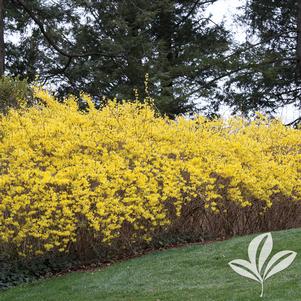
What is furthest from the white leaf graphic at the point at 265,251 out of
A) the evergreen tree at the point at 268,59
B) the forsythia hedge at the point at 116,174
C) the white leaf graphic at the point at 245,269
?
the evergreen tree at the point at 268,59

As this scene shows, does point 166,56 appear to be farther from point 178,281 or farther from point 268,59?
point 178,281

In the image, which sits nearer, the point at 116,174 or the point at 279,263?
the point at 279,263

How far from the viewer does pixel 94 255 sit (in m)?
7.79

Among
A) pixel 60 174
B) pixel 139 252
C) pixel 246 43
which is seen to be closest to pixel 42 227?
pixel 60 174

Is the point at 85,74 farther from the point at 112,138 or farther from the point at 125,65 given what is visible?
the point at 112,138

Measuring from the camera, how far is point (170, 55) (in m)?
20.2

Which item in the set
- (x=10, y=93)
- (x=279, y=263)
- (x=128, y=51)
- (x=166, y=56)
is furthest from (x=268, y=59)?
(x=279, y=263)

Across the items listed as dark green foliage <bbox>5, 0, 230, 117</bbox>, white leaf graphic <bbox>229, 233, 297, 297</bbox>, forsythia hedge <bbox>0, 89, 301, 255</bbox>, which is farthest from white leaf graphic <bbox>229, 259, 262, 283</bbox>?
dark green foliage <bbox>5, 0, 230, 117</bbox>

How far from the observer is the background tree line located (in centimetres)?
1695

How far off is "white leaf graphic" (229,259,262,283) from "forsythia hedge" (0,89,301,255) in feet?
5.27

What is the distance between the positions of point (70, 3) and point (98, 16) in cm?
263

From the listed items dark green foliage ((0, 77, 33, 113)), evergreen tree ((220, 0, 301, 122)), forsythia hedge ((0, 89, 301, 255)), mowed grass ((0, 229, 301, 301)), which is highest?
evergreen tree ((220, 0, 301, 122))

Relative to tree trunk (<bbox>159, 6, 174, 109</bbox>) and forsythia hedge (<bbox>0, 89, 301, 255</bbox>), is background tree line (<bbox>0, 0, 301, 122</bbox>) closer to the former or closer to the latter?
tree trunk (<bbox>159, 6, 174, 109</bbox>)

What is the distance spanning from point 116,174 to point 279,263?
8.10 ft
